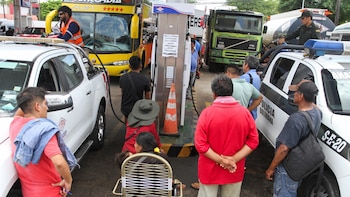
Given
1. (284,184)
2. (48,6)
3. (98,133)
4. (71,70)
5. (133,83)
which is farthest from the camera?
(48,6)

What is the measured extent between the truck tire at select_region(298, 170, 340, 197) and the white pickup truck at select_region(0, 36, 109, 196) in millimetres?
2655

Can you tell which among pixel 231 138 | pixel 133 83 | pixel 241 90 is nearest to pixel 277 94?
pixel 241 90

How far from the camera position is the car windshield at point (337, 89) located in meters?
3.81

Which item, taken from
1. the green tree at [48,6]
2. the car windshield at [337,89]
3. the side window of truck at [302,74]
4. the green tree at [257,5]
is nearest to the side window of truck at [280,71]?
the side window of truck at [302,74]

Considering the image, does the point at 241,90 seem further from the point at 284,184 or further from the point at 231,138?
the point at 231,138

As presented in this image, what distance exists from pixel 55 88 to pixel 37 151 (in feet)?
5.88

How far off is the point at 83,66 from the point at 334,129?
3564 millimetres

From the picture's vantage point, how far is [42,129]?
8.35ft

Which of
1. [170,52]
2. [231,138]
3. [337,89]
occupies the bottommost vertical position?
[231,138]

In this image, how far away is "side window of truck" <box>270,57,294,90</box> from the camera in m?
Answer: 5.09

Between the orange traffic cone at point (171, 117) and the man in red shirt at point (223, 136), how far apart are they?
265cm

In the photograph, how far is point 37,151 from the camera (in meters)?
2.54

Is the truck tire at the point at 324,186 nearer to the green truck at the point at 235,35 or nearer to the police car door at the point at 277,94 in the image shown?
the police car door at the point at 277,94

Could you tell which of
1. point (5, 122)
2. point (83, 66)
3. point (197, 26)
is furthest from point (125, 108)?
point (197, 26)
